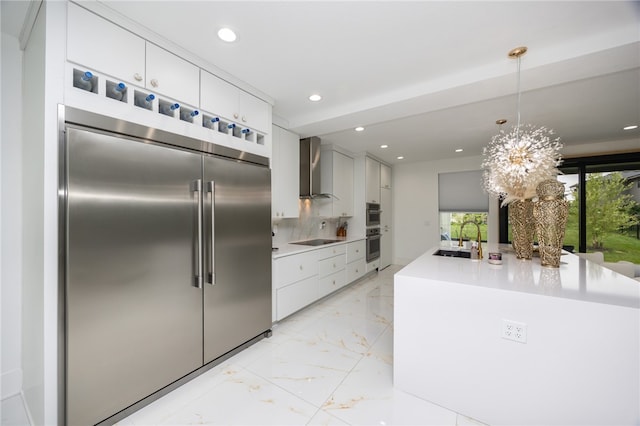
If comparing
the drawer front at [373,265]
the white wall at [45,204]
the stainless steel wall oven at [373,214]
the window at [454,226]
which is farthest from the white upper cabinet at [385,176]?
the white wall at [45,204]

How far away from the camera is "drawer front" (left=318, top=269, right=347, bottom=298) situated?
11.9 ft

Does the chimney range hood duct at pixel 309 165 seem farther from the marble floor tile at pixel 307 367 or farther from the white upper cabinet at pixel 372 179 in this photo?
the marble floor tile at pixel 307 367

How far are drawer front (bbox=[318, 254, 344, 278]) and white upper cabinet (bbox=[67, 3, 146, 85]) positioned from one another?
111 inches

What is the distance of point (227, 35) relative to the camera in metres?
1.80

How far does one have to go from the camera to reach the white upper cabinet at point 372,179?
518cm

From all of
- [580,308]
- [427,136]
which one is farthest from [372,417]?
[427,136]

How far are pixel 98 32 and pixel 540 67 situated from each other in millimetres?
3060

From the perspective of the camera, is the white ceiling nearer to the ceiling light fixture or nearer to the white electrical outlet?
the ceiling light fixture

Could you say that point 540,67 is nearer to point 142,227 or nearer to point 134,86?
point 134,86

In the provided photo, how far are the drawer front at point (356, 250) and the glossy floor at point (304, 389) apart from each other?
163 cm

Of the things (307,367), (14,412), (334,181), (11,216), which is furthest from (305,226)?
(14,412)

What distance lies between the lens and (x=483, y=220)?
562cm

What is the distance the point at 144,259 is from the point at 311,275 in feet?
6.91

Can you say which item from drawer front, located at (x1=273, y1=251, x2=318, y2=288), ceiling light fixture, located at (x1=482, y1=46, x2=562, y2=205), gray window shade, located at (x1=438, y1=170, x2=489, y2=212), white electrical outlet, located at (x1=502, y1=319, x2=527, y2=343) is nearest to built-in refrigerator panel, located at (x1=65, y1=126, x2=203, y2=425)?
drawer front, located at (x1=273, y1=251, x2=318, y2=288)
